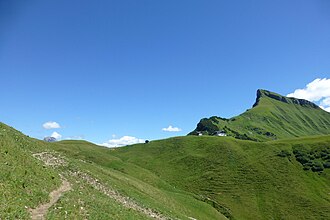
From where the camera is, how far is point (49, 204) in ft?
80.0

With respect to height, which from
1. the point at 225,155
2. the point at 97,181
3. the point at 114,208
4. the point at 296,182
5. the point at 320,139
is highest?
the point at 320,139

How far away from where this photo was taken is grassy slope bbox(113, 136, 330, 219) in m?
93.2

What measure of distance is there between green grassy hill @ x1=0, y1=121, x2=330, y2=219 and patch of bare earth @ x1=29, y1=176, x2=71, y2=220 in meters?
0.45

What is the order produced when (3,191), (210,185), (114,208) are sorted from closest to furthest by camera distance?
(3,191), (114,208), (210,185)

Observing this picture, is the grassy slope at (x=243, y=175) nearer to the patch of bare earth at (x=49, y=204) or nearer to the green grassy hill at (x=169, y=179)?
the green grassy hill at (x=169, y=179)

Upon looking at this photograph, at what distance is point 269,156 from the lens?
12456 centimetres

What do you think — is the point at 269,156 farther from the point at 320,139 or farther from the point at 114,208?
the point at 114,208

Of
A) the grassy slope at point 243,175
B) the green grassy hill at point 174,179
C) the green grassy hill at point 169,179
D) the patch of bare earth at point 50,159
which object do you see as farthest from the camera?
the grassy slope at point 243,175

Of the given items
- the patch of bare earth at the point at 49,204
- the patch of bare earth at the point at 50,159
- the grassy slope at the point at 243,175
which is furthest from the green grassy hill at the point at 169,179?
the grassy slope at the point at 243,175

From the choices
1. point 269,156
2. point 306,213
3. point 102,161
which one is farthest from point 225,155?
point 102,161

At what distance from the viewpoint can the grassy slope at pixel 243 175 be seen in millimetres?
93188

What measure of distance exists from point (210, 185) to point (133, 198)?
69500 millimetres

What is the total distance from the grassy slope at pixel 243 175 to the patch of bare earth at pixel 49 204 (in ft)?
201

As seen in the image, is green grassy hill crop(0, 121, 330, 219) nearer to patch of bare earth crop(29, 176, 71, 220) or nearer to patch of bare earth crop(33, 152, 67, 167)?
patch of bare earth crop(33, 152, 67, 167)
